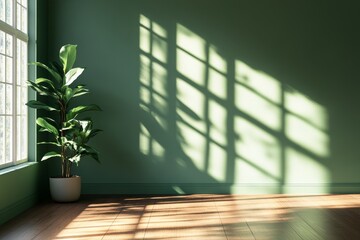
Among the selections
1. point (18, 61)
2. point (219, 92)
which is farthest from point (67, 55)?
point (219, 92)

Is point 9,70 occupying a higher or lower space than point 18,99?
higher

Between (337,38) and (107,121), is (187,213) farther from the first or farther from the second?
(337,38)

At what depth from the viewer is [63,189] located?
5.86 m

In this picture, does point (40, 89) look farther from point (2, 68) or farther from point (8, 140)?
point (8, 140)

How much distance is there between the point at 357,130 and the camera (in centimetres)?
660

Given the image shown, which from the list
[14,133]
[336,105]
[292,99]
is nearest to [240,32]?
[292,99]

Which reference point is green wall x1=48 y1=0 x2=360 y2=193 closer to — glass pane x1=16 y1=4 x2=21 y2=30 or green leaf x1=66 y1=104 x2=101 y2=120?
green leaf x1=66 y1=104 x2=101 y2=120

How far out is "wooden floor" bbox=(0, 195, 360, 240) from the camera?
4379 mm

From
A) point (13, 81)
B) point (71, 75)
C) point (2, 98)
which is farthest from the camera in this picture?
point (71, 75)

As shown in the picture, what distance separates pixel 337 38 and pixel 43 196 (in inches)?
159

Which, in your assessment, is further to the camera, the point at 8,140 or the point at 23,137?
the point at 23,137

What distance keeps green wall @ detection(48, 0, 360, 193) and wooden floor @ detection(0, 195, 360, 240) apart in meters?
0.38

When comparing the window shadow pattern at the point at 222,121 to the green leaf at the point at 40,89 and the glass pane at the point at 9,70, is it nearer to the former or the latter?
the green leaf at the point at 40,89

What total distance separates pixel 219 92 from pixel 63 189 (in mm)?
2208
